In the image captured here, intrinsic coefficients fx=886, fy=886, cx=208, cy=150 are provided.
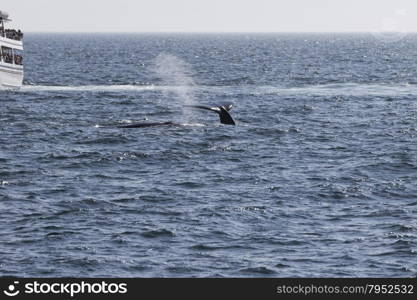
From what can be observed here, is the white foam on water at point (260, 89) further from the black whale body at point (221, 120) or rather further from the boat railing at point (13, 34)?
the black whale body at point (221, 120)

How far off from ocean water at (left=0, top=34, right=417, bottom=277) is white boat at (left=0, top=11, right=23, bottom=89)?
5.54 meters

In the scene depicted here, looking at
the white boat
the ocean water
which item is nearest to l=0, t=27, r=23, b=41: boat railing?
the white boat

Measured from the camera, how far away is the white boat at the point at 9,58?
99688 millimetres

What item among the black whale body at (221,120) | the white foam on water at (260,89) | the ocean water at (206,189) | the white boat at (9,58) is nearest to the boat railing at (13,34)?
the white boat at (9,58)

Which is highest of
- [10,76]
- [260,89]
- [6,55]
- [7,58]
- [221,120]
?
[6,55]

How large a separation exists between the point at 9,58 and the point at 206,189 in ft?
192

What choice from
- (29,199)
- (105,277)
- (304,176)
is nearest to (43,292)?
(105,277)

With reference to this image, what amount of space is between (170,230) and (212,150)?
22.2 metres

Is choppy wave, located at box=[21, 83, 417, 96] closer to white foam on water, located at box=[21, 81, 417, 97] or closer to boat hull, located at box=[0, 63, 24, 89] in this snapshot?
white foam on water, located at box=[21, 81, 417, 97]

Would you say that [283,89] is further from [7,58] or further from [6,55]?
[6,55]

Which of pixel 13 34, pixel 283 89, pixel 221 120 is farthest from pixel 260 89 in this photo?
pixel 221 120

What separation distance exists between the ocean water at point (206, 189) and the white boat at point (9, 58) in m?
5.54

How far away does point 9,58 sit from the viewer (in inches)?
3974
